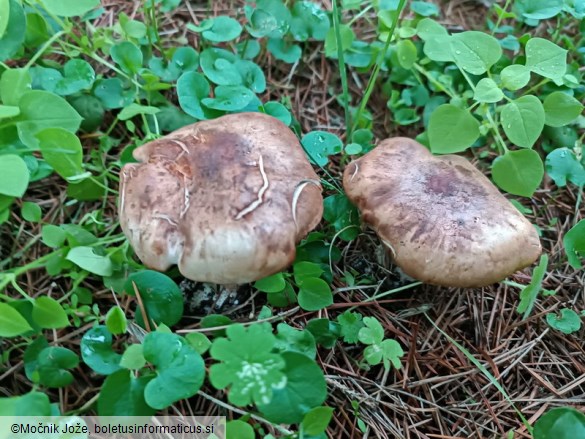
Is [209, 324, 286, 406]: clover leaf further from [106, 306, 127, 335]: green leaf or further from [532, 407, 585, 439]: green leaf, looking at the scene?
[532, 407, 585, 439]: green leaf

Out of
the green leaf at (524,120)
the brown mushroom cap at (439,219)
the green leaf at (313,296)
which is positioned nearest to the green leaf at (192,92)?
the brown mushroom cap at (439,219)

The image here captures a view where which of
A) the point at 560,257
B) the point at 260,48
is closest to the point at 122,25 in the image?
the point at 260,48

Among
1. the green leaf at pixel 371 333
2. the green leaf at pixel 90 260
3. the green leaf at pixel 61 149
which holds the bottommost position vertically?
the green leaf at pixel 371 333

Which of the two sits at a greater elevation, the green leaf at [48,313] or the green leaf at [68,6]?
the green leaf at [68,6]

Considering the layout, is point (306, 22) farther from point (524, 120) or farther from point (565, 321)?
point (565, 321)

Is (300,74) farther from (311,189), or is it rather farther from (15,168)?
(15,168)

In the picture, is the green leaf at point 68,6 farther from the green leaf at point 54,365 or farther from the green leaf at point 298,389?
the green leaf at point 298,389
